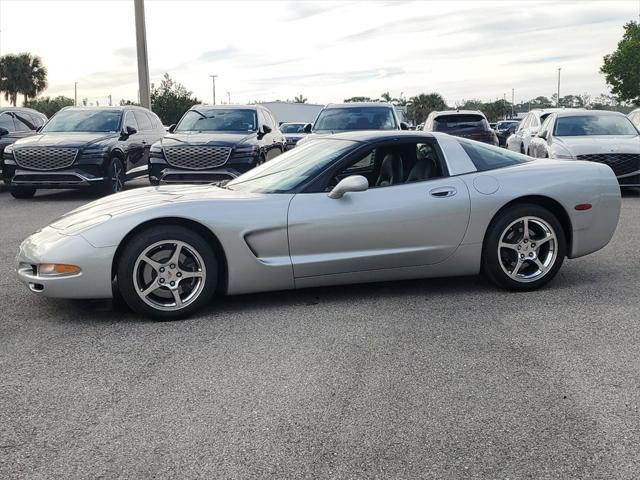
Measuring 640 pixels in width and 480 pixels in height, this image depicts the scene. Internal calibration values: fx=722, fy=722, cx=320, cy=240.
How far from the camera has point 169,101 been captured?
155ft

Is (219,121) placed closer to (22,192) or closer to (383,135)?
(22,192)

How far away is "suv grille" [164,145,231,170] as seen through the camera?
1201 cm

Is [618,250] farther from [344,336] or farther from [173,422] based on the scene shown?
[173,422]

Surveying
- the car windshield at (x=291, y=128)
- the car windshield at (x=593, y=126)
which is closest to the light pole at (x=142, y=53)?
the car windshield at (x=291, y=128)

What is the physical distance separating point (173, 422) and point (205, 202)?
2162 mm

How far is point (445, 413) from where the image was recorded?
333 centimetres

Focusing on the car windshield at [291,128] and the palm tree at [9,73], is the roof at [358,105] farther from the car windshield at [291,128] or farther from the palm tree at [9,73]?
the palm tree at [9,73]

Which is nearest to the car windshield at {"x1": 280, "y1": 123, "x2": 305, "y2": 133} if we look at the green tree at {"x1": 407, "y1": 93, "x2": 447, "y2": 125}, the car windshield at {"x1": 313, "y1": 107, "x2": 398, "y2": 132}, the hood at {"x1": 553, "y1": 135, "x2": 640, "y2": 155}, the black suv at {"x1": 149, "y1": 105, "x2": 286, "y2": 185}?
the car windshield at {"x1": 313, "y1": 107, "x2": 398, "y2": 132}

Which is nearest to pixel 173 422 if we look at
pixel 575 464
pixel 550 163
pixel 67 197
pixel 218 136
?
pixel 575 464

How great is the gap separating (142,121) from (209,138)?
3006 millimetres

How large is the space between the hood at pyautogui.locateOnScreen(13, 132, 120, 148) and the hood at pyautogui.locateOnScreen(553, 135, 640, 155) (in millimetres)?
8147

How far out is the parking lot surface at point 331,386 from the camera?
2.91 meters

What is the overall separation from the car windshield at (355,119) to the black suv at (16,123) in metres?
6.30

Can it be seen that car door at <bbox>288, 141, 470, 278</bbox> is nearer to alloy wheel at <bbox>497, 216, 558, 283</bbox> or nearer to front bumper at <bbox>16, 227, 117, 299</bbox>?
alloy wheel at <bbox>497, 216, 558, 283</bbox>
